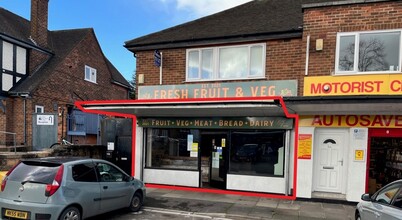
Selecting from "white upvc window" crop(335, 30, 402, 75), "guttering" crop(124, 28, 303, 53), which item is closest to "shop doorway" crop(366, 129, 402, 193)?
"white upvc window" crop(335, 30, 402, 75)

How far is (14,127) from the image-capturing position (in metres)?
15.7

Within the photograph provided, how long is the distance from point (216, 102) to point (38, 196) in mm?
4333

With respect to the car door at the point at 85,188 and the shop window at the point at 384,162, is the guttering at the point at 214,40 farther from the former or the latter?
the car door at the point at 85,188

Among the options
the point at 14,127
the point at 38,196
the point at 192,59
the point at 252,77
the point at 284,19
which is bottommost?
the point at 38,196

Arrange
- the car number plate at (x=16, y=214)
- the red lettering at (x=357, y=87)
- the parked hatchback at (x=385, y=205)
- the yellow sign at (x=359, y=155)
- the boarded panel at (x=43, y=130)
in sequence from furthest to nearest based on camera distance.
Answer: the boarded panel at (x=43, y=130) < the yellow sign at (x=359, y=155) < the red lettering at (x=357, y=87) < the car number plate at (x=16, y=214) < the parked hatchback at (x=385, y=205)

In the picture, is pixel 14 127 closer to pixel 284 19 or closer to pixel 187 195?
pixel 187 195

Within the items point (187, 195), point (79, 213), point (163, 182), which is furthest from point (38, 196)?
point (163, 182)

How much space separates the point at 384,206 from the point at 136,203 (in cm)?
547

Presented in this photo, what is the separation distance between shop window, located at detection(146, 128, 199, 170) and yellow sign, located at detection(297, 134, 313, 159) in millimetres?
3501

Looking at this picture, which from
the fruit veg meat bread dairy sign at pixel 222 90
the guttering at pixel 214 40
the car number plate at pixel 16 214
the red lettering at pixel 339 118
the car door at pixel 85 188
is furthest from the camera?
the guttering at pixel 214 40

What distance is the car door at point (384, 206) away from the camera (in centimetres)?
463

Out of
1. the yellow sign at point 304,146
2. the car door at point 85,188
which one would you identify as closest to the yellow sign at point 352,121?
the yellow sign at point 304,146

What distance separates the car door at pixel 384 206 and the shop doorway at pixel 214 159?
5288 mm

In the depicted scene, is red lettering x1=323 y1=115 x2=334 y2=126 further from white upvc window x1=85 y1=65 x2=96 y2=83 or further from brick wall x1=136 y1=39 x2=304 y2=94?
white upvc window x1=85 y1=65 x2=96 y2=83
